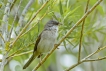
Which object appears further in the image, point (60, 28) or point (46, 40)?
point (46, 40)

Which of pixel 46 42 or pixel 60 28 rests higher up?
pixel 60 28

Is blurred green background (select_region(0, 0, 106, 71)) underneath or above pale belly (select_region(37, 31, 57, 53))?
above

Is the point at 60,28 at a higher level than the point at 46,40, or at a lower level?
higher

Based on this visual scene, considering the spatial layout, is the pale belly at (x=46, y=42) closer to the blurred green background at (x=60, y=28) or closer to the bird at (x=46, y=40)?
the bird at (x=46, y=40)

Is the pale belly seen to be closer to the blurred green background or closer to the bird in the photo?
the bird

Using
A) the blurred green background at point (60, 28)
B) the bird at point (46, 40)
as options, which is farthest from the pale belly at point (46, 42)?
the blurred green background at point (60, 28)

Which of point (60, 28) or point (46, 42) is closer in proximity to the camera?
point (60, 28)

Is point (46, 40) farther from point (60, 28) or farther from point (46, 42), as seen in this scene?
point (60, 28)

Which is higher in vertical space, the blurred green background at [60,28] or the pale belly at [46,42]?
the blurred green background at [60,28]

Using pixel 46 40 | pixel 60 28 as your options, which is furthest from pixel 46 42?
pixel 60 28

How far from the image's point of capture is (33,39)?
265cm

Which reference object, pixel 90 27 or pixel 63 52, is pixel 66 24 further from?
pixel 63 52

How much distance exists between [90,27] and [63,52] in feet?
6.65

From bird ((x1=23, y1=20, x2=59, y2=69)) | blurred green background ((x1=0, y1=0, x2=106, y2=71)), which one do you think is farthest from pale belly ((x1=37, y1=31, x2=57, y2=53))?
blurred green background ((x1=0, y1=0, x2=106, y2=71))
